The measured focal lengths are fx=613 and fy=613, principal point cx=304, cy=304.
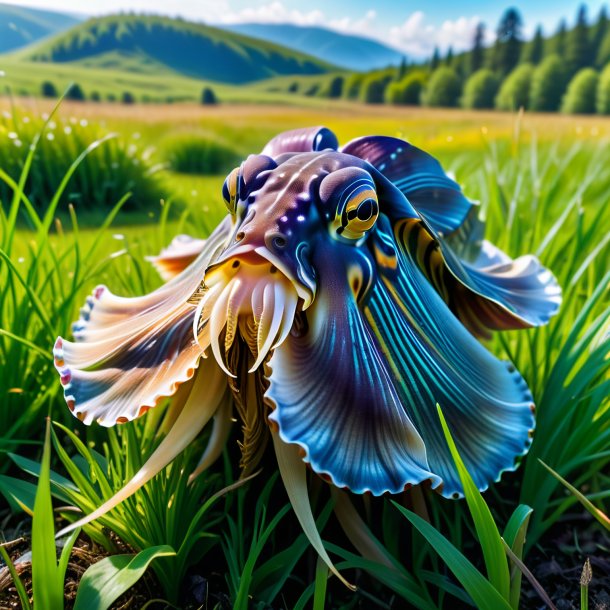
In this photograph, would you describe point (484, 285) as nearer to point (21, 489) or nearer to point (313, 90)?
point (21, 489)

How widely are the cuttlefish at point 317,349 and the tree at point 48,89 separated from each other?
7.47 ft

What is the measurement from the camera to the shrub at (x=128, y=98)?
2954mm

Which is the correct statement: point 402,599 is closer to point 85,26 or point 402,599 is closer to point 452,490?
point 452,490

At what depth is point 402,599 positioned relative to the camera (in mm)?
643

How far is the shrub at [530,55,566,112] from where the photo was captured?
3531 millimetres

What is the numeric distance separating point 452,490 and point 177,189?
204 centimetres

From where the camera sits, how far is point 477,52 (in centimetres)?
361

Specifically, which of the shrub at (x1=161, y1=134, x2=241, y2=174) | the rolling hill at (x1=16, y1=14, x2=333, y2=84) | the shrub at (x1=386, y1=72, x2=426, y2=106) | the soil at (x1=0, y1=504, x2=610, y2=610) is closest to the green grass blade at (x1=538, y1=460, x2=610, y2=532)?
the soil at (x1=0, y1=504, x2=610, y2=610)

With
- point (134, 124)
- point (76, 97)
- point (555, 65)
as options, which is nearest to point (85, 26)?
point (76, 97)

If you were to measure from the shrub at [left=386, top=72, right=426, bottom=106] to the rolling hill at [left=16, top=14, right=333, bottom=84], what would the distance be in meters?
0.49

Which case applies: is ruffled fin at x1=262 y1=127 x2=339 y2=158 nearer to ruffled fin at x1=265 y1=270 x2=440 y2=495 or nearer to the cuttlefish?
the cuttlefish

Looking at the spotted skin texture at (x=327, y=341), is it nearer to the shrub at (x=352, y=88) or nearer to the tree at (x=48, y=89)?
the tree at (x=48, y=89)

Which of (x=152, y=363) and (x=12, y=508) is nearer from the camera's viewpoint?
(x=152, y=363)

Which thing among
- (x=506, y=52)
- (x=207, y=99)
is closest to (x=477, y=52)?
(x=506, y=52)
